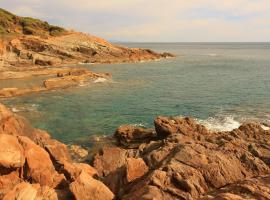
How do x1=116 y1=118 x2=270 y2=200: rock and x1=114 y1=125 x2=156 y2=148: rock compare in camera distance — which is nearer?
x1=116 y1=118 x2=270 y2=200: rock

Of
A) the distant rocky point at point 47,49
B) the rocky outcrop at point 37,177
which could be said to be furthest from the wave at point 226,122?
the distant rocky point at point 47,49

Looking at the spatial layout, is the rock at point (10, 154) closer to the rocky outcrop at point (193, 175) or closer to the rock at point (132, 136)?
the rocky outcrop at point (193, 175)

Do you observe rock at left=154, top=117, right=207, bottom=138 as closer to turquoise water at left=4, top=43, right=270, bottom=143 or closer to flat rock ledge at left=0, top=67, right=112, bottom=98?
turquoise water at left=4, top=43, right=270, bottom=143

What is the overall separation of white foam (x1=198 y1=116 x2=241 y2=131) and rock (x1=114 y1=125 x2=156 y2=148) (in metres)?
8.00

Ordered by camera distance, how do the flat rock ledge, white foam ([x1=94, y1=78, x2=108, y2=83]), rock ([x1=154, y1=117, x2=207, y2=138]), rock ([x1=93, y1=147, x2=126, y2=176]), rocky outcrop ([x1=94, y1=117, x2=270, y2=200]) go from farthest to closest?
white foam ([x1=94, y1=78, x2=108, y2=83])
the flat rock ledge
rock ([x1=154, y1=117, x2=207, y2=138])
rock ([x1=93, y1=147, x2=126, y2=176])
rocky outcrop ([x1=94, y1=117, x2=270, y2=200])

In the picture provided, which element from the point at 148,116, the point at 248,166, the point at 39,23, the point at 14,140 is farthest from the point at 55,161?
the point at 39,23

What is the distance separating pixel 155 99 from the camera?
150 ft

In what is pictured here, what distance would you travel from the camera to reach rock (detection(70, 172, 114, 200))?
1152 centimetres

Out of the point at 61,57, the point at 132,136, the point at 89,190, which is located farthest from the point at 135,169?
the point at 61,57

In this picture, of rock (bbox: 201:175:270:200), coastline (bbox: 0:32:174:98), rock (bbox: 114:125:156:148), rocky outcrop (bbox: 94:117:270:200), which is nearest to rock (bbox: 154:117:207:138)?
rock (bbox: 114:125:156:148)

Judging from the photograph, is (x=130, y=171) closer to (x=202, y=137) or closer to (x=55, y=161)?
(x=55, y=161)

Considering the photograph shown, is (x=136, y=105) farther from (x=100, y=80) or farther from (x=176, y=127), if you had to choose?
(x=100, y=80)

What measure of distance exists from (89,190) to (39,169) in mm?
3428

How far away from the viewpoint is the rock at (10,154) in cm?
1282
